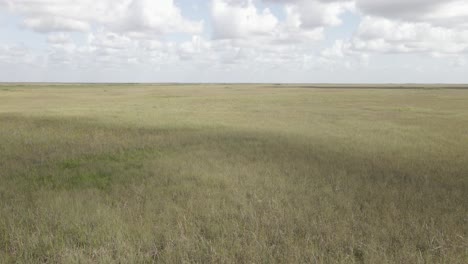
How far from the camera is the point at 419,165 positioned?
13.0 metres

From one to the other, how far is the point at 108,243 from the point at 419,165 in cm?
1096

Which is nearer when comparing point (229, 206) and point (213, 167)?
point (229, 206)

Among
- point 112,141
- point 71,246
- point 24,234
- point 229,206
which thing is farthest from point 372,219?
point 112,141

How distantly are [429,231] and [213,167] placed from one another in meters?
7.15

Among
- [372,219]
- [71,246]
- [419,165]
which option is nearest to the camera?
[71,246]

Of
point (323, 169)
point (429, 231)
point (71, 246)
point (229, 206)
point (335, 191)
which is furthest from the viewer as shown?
point (323, 169)

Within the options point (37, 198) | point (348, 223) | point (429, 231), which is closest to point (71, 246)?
point (37, 198)

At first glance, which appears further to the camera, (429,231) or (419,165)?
(419,165)

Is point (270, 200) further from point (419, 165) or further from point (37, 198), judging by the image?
point (419, 165)

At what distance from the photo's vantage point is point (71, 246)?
6105mm

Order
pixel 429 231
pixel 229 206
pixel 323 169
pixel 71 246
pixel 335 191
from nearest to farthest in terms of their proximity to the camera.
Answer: pixel 71 246 → pixel 429 231 → pixel 229 206 → pixel 335 191 → pixel 323 169

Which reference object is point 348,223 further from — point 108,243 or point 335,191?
point 108,243

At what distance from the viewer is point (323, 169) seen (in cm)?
1209

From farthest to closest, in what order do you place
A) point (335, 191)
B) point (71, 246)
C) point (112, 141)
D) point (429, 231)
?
1. point (112, 141)
2. point (335, 191)
3. point (429, 231)
4. point (71, 246)
